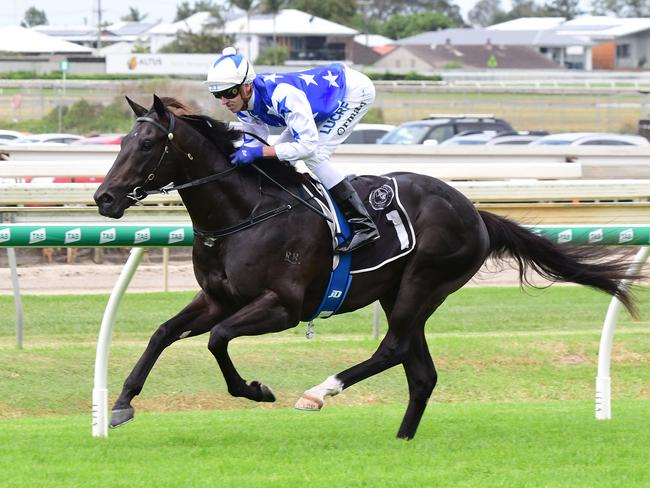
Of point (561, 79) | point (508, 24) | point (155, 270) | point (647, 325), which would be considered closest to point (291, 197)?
point (647, 325)

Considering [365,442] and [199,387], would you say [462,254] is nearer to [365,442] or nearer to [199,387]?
[365,442]

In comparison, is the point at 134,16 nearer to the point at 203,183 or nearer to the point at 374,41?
the point at 374,41

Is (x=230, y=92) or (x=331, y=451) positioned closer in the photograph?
(x=331, y=451)

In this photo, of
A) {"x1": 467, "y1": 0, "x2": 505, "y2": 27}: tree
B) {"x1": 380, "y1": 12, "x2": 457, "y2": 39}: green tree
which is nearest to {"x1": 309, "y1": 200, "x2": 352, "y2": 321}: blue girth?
{"x1": 380, "y1": 12, "x2": 457, "y2": 39}: green tree

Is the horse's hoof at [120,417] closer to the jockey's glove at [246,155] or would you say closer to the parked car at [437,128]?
the jockey's glove at [246,155]

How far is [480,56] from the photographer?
86.9 metres

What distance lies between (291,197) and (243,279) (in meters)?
0.48

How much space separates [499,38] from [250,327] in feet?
307

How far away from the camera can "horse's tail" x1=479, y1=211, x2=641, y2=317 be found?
6.25 metres

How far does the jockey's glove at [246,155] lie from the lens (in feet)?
18.2

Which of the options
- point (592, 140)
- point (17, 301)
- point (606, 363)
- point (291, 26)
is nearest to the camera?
point (606, 363)

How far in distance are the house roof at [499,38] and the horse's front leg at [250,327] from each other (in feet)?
286

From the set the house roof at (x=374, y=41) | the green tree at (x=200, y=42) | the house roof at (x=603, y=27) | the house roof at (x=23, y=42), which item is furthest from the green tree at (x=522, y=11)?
the house roof at (x=23, y=42)

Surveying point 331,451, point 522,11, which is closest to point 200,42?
point 331,451
